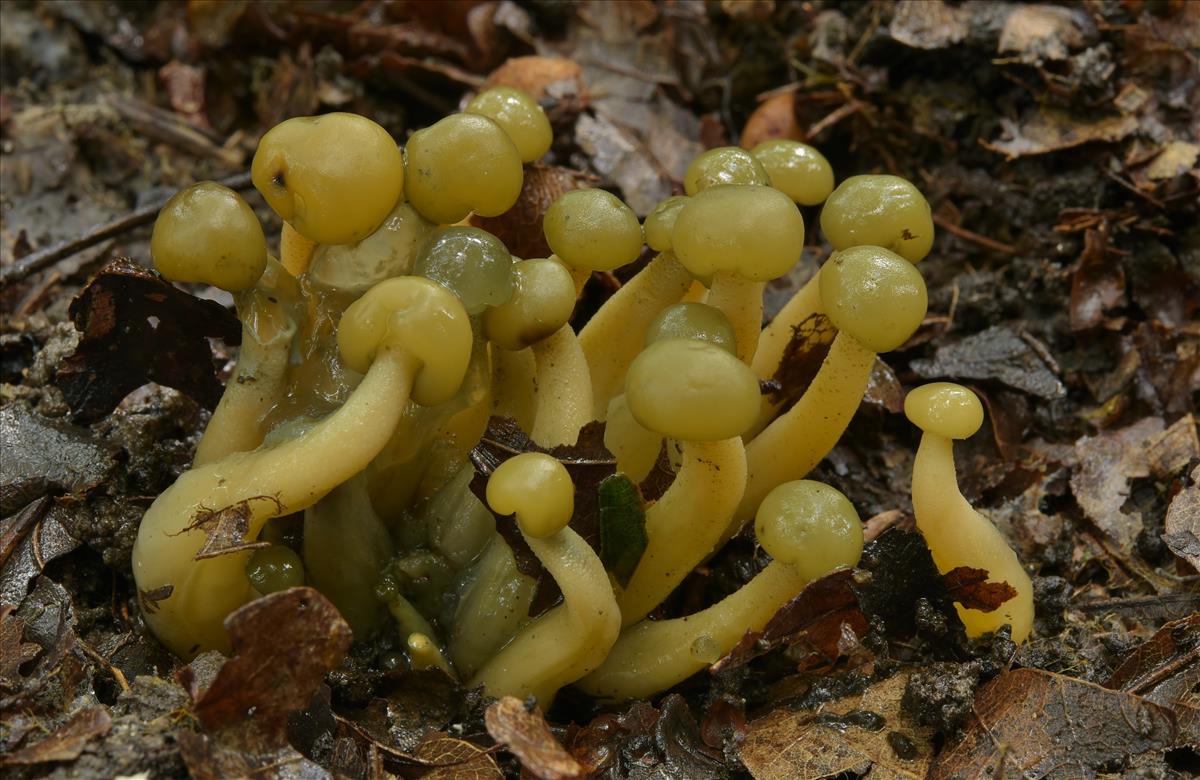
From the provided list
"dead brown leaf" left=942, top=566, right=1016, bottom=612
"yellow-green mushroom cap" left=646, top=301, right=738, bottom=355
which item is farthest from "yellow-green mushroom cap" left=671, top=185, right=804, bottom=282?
"dead brown leaf" left=942, top=566, right=1016, bottom=612

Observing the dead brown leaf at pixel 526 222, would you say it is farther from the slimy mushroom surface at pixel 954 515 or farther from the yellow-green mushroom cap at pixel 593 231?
the slimy mushroom surface at pixel 954 515

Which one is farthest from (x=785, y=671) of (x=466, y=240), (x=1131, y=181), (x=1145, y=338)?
(x=1131, y=181)

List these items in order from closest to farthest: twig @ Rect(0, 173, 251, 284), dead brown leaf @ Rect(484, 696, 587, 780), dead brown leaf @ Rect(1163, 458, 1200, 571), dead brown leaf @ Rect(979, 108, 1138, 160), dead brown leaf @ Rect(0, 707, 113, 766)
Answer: dead brown leaf @ Rect(0, 707, 113, 766), dead brown leaf @ Rect(484, 696, 587, 780), dead brown leaf @ Rect(1163, 458, 1200, 571), twig @ Rect(0, 173, 251, 284), dead brown leaf @ Rect(979, 108, 1138, 160)

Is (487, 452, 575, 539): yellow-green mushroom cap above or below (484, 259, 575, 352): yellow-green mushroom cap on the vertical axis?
below

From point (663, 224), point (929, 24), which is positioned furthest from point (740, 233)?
point (929, 24)

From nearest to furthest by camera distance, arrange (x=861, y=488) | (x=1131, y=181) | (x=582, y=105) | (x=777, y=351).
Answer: (x=777, y=351) < (x=861, y=488) < (x=1131, y=181) < (x=582, y=105)

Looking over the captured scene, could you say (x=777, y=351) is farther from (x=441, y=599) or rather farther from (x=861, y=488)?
(x=441, y=599)

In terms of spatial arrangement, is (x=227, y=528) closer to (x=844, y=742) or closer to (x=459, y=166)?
(x=459, y=166)

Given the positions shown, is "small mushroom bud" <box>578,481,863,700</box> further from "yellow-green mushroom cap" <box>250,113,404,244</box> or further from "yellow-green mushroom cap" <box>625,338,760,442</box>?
"yellow-green mushroom cap" <box>250,113,404,244</box>
